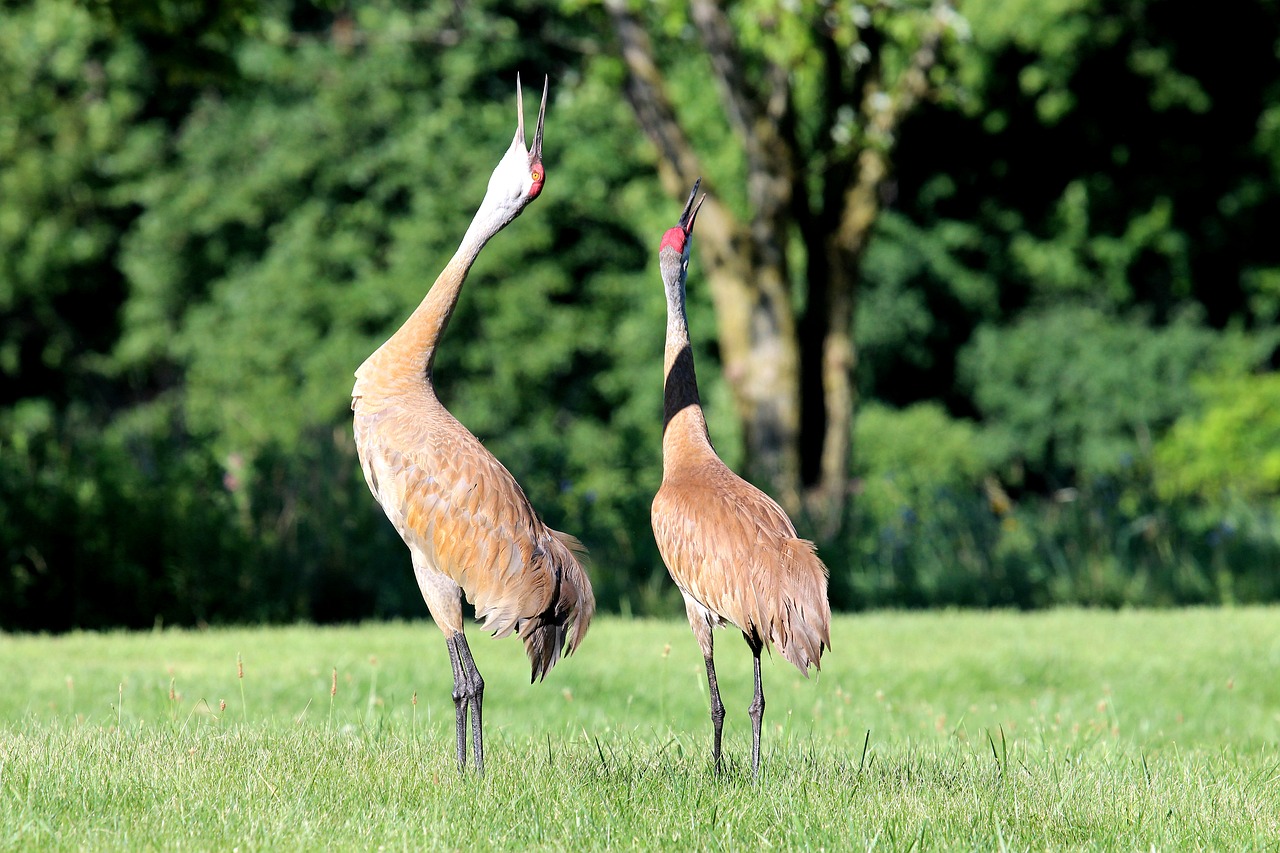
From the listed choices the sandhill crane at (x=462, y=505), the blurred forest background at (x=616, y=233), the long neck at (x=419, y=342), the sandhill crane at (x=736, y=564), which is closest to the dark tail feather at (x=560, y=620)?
the sandhill crane at (x=462, y=505)

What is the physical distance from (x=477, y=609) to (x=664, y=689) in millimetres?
3316

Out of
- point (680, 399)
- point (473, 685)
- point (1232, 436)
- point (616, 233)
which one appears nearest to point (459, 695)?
point (473, 685)

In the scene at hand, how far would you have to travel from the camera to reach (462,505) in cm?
515

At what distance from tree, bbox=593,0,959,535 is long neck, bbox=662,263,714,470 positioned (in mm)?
7993

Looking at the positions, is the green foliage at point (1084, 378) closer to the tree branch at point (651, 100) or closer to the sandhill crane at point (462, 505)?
the tree branch at point (651, 100)

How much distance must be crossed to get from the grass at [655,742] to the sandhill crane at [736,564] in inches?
15.5

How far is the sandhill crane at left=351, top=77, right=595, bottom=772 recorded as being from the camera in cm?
516

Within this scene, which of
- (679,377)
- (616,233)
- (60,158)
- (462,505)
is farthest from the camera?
(60,158)

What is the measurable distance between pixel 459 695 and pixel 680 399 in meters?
1.45

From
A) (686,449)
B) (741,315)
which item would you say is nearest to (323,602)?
(741,315)

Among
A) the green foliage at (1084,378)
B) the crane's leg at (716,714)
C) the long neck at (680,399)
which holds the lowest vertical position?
the crane's leg at (716,714)

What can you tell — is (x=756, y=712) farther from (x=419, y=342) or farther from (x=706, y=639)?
(x=419, y=342)

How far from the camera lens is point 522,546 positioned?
17.0 ft

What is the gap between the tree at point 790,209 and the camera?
48.6ft
